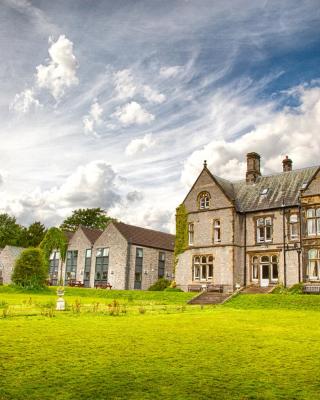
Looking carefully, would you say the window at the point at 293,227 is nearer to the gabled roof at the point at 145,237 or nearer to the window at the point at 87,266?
the gabled roof at the point at 145,237

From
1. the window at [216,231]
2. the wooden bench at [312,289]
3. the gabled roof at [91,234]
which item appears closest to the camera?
the wooden bench at [312,289]

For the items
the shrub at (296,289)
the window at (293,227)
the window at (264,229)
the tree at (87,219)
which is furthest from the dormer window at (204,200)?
the tree at (87,219)

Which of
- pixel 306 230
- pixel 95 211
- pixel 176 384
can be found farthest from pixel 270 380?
pixel 95 211

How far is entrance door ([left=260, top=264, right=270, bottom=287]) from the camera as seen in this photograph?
4118cm

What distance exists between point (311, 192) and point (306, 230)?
11.0 feet

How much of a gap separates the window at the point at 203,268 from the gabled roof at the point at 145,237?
590 inches

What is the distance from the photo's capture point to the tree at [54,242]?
6406 cm

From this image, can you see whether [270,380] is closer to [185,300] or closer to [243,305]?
[243,305]

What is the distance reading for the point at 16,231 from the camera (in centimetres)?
10975

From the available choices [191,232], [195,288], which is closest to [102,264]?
[191,232]

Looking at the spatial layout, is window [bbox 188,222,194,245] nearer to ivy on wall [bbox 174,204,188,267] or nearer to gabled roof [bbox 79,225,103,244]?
ivy on wall [bbox 174,204,188,267]

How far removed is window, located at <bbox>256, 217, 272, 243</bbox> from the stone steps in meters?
8.24

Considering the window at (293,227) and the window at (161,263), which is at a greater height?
the window at (293,227)

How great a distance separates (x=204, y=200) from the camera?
45.8m
